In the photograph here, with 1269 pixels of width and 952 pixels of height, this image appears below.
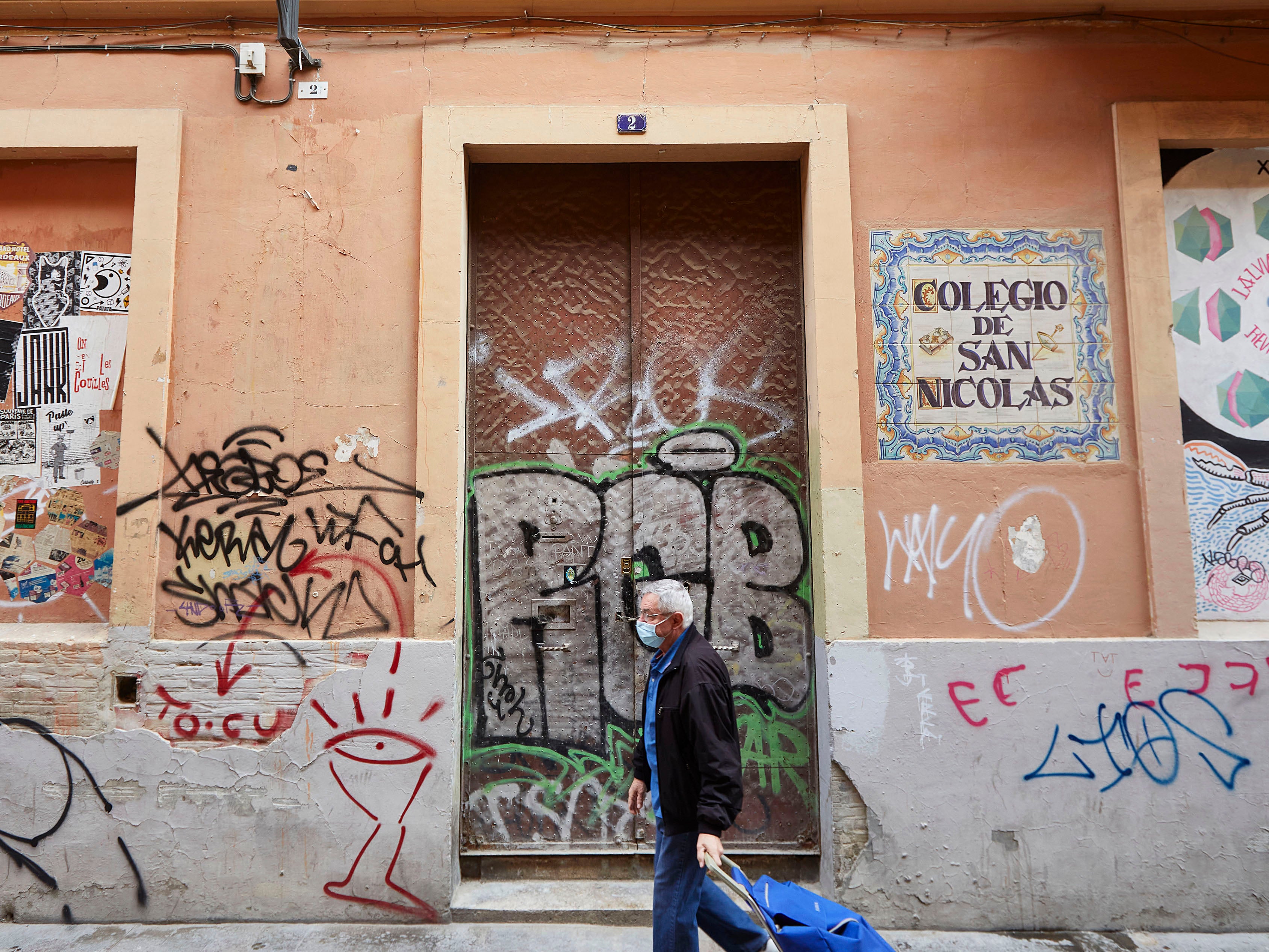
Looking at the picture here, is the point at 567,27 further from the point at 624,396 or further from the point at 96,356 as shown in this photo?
the point at 96,356

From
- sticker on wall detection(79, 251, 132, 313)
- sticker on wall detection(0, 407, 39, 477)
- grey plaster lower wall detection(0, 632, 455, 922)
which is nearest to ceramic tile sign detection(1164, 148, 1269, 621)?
grey plaster lower wall detection(0, 632, 455, 922)

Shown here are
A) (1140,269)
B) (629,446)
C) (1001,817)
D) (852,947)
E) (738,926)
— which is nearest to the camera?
(852,947)

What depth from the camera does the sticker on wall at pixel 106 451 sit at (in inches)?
162

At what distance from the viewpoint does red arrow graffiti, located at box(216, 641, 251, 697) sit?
148 inches

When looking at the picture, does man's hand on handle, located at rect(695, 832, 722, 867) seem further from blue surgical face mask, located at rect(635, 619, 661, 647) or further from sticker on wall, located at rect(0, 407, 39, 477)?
sticker on wall, located at rect(0, 407, 39, 477)

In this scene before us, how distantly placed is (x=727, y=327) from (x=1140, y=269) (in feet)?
7.05

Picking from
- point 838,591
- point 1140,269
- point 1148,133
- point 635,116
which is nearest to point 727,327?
point 635,116

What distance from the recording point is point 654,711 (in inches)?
115

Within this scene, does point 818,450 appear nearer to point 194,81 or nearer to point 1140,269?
point 1140,269

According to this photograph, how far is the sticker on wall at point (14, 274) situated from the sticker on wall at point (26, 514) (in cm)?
109

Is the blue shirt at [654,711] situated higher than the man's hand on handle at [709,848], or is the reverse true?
the blue shirt at [654,711]

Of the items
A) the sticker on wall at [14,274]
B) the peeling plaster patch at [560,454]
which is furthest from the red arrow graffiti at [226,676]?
the sticker on wall at [14,274]

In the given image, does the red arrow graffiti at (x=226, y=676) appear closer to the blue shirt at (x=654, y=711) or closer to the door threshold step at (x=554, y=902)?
the door threshold step at (x=554, y=902)

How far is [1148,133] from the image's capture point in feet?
13.2
